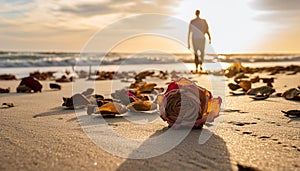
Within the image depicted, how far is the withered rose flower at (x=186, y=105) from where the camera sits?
1622 millimetres

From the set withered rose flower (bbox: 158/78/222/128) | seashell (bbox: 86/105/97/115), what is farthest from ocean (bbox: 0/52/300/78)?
withered rose flower (bbox: 158/78/222/128)

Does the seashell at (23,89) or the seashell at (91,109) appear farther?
the seashell at (23,89)

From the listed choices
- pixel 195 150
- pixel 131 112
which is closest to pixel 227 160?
pixel 195 150

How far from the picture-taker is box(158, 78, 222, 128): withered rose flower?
1.62 meters

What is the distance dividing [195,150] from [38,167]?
1.97 feet

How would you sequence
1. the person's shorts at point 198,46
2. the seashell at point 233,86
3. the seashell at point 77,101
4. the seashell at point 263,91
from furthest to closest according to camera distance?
the person's shorts at point 198,46 → the seashell at point 233,86 → the seashell at point 263,91 → the seashell at point 77,101

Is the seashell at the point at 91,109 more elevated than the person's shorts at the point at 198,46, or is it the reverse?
the person's shorts at the point at 198,46

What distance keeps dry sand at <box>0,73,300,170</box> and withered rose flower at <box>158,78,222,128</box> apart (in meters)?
0.07

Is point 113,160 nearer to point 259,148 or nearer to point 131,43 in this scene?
point 259,148

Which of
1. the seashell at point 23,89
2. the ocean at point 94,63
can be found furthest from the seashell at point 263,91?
the ocean at point 94,63

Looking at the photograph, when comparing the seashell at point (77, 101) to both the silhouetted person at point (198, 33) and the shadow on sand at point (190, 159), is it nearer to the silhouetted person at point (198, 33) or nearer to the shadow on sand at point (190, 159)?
the shadow on sand at point (190, 159)

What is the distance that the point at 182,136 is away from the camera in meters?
1.60

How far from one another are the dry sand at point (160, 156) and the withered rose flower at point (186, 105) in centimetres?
7

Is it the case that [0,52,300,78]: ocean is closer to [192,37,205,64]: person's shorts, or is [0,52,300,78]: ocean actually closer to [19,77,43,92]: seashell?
[192,37,205,64]: person's shorts
